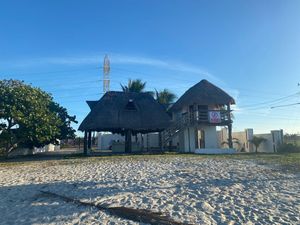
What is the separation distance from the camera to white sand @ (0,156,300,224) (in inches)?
237

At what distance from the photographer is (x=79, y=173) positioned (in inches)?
469

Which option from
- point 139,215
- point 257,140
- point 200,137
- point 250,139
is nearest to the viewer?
point 139,215

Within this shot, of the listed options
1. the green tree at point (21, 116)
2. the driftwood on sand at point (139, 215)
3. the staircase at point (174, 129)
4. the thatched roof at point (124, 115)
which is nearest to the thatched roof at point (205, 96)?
the staircase at point (174, 129)

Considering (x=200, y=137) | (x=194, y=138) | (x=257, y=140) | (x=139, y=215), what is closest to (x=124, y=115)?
(x=194, y=138)

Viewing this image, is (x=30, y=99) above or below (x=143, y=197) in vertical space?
above

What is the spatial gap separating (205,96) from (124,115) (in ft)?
21.0

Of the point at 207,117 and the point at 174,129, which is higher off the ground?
the point at 207,117

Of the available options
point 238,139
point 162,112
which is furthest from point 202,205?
point 238,139

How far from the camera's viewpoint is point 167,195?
7.72m

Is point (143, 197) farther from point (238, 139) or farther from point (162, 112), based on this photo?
point (238, 139)

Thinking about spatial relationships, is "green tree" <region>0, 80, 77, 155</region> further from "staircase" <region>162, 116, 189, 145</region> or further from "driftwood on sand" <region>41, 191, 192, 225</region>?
"driftwood on sand" <region>41, 191, 192, 225</region>

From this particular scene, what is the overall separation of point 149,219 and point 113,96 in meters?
20.1

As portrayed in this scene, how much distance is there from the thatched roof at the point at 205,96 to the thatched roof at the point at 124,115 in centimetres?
222

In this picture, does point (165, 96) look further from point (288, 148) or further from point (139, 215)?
point (139, 215)
